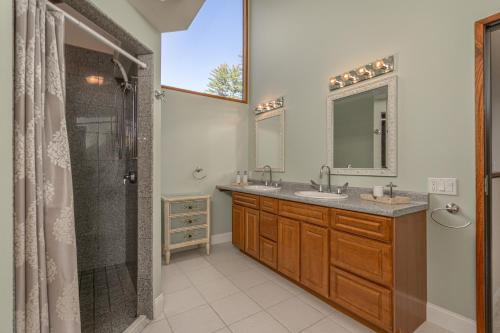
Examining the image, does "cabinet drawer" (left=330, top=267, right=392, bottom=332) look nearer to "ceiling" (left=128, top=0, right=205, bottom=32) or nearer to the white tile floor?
the white tile floor

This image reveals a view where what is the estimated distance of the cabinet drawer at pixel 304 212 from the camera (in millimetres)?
1915

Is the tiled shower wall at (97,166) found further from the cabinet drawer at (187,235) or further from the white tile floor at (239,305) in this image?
the white tile floor at (239,305)

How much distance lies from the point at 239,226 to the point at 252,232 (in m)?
0.29

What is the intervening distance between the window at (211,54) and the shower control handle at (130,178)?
133 centimetres

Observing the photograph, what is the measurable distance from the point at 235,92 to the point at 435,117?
270 centimetres

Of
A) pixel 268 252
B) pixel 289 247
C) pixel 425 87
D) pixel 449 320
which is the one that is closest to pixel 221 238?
pixel 268 252

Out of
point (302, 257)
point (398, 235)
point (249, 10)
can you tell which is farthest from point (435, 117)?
point (249, 10)

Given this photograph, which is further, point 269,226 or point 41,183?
point 269,226

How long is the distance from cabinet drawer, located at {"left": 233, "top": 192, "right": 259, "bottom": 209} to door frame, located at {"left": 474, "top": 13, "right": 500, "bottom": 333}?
1826 mm

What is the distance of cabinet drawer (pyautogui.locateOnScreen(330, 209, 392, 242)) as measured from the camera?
1496 millimetres

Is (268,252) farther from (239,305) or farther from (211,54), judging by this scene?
(211,54)

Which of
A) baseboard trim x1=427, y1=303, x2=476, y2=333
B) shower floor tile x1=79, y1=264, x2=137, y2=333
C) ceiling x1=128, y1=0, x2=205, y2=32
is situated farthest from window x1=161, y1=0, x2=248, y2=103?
baseboard trim x1=427, y1=303, x2=476, y2=333

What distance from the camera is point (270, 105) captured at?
10.9 feet

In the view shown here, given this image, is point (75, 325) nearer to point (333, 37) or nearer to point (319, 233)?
point (319, 233)
